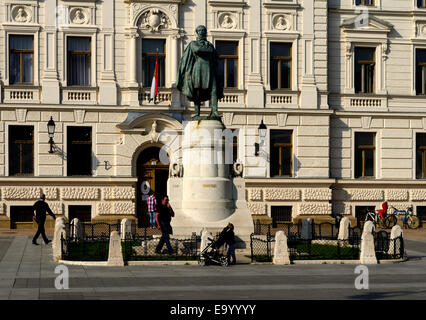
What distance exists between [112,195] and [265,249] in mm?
15491

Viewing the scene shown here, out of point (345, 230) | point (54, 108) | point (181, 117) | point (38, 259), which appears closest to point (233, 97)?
point (181, 117)

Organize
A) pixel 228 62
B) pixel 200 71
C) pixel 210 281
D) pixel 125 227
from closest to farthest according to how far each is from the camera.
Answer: pixel 210 281, pixel 200 71, pixel 125 227, pixel 228 62

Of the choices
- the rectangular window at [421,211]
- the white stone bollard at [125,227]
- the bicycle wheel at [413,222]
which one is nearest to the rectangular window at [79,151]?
the white stone bollard at [125,227]

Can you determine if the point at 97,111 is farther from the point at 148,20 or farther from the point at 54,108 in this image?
the point at 148,20

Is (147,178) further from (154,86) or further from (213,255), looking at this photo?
(213,255)

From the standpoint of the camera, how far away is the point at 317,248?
27.3 meters

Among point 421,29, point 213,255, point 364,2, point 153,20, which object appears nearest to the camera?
point 213,255

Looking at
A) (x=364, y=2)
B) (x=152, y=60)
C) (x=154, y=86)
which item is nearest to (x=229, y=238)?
(x=154, y=86)

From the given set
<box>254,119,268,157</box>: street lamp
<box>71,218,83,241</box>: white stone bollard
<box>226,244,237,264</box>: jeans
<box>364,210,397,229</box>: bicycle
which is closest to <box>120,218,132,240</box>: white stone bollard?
<box>71,218,83,241</box>: white stone bollard

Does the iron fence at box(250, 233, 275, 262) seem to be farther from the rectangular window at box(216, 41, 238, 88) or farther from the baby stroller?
the rectangular window at box(216, 41, 238, 88)

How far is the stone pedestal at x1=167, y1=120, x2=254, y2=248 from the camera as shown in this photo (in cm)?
2695

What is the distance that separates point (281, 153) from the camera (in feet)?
137

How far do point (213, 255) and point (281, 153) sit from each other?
18880mm

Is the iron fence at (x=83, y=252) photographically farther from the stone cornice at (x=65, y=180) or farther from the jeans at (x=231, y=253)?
the stone cornice at (x=65, y=180)
